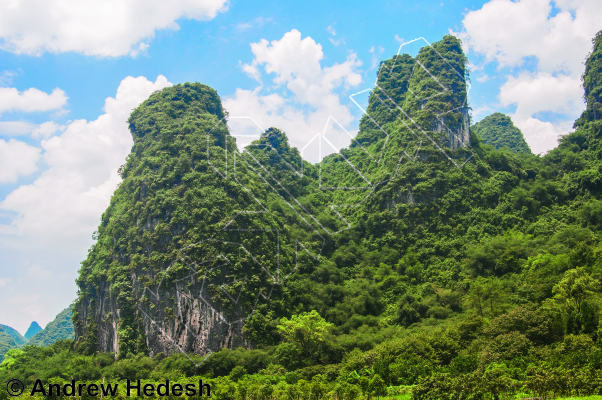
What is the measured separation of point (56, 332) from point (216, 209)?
147 ft

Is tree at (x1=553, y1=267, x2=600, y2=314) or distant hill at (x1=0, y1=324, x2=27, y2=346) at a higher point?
tree at (x1=553, y1=267, x2=600, y2=314)

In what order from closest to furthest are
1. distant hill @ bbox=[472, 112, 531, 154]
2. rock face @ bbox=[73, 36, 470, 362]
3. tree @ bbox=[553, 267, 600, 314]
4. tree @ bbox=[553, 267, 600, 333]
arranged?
tree @ bbox=[553, 267, 600, 333] < tree @ bbox=[553, 267, 600, 314] < rock face @ bbox=[73, 36, 470, 362] < distant hill @ bbox=[472, 112, 531, 154]

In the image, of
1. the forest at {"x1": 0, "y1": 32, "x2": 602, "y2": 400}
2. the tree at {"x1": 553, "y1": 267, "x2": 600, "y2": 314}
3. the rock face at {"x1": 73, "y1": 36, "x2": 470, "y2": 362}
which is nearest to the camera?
the forest at {"x1": 0, "y1": 32, "x2": 602, "y2": 400}

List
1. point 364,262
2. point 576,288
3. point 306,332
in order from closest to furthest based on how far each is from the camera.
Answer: point 576,288
point 306,332
point 364,262

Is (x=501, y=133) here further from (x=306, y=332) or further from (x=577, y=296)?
(x=306, y=332)

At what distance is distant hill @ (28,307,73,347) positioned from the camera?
A: 185ft

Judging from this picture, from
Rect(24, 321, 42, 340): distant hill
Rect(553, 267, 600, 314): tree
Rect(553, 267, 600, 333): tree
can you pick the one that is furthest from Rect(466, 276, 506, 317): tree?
Rect(24, 321, 42, 340): distant hill

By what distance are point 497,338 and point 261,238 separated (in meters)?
16.2

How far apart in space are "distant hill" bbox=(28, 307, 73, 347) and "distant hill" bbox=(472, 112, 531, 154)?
204 feet

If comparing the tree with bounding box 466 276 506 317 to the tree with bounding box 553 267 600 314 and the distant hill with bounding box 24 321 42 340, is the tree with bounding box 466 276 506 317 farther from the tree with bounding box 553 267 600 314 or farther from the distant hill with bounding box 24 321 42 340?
the distant hill with bounding box 24 321 42 340

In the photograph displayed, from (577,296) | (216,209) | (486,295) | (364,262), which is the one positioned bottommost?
(577,296)

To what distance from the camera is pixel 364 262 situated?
33000mm

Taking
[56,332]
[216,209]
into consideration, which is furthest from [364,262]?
[56,332]

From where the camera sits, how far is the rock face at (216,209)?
83.7 feet
